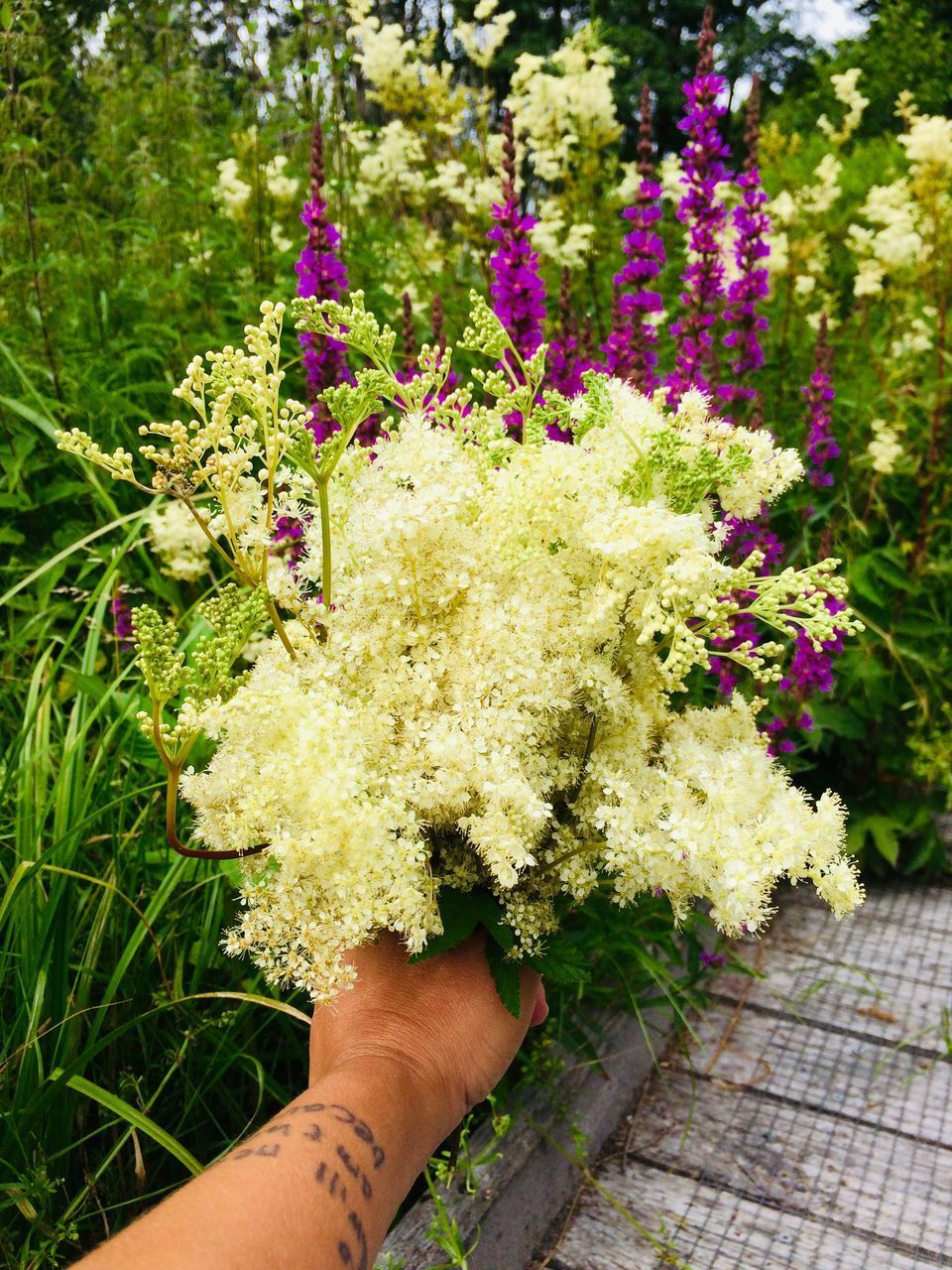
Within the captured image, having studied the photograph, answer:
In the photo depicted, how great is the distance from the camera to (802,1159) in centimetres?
224

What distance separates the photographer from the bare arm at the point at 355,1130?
2.98 feet

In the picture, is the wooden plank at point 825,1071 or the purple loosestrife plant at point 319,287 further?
the wooden plank at point 825,1071

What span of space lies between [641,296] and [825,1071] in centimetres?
194

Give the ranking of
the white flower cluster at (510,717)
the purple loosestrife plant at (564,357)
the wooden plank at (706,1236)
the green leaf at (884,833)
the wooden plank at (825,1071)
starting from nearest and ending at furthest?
the white flower cluster at (510,717) → the wooden plank at (706,1236) → the purple loosestrife plant at (564,357) → the wooden plank at (825,1071) → the green leaf at (884,833)

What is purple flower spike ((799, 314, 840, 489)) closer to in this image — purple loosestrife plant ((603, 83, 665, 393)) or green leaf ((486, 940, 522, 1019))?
purple loosestrife plant ((603, 83, 665, 393))

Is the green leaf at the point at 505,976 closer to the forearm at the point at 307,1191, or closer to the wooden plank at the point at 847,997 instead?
the forearm at the point at 307,1191

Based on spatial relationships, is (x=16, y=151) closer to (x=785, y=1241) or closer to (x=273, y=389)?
(x=273, y=389)

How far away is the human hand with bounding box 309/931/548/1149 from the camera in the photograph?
1.19 metres

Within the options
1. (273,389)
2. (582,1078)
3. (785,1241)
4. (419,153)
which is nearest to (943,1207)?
(785,1241)

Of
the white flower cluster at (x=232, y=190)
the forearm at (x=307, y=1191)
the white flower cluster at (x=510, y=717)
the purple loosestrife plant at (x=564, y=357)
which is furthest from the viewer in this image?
the white flower cluster at (x=232, y=190)

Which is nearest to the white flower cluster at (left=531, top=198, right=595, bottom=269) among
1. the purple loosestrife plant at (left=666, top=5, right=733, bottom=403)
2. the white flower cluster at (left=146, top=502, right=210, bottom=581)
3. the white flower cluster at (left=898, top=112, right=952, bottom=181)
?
the white flower cluster at (left=898, top=112, right=952, bottom=181)

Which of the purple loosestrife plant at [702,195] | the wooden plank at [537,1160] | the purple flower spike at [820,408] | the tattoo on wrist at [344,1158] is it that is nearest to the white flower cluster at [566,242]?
the purple flower spike at [820,408]

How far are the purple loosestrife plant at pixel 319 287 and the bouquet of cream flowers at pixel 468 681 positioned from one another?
24.6 inches

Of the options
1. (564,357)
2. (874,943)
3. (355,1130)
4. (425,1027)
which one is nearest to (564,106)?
(564,357)
